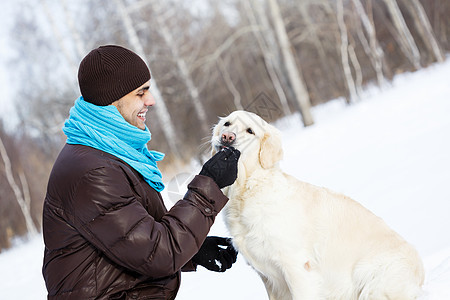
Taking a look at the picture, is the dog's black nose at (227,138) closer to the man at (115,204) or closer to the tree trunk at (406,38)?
the man at (115,204)

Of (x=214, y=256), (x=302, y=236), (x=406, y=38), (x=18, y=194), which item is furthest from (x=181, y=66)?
(x=302, y=236)

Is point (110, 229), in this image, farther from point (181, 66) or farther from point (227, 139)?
point (181, 66)

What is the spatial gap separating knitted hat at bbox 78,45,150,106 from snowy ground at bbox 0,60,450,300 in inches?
76.7

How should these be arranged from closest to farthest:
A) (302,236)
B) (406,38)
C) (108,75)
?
(108,75) → (302,236) → (406,38)

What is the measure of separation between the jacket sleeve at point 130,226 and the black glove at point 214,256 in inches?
34.0

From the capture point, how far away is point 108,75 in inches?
80.0

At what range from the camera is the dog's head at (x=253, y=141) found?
8.77ft

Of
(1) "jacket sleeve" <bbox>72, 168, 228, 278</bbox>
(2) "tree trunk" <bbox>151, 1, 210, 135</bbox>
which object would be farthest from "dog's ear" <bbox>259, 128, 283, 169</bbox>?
(2) "tree trunk" <bbox>151, 1, 210, 135</bbox>

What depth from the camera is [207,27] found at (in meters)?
18.8

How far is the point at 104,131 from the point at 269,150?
1.09m

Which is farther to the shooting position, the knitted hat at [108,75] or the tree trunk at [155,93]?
the tree trunk at [155,93]

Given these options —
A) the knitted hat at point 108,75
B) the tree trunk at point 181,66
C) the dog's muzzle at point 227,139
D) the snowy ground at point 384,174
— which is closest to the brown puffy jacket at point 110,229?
the knitted hat at point 108,75

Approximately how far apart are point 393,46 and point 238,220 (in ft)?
54.0

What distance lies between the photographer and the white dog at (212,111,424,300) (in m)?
2.47
